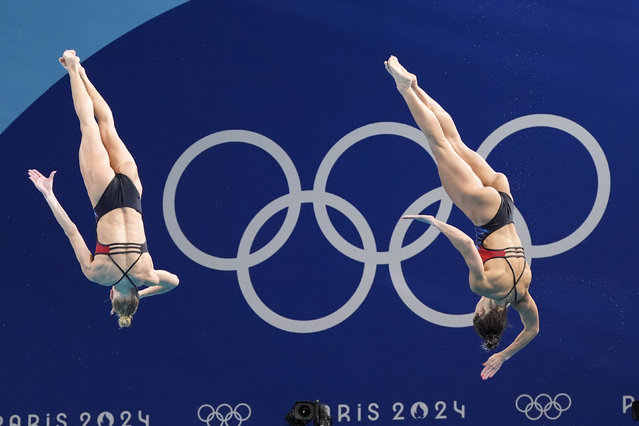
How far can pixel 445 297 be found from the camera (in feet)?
30.6

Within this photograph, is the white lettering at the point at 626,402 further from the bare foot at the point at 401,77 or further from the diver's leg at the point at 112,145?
the diver's leg at the point at 112,145

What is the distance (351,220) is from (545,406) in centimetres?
Answer: 250

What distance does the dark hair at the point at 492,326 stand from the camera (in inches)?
302

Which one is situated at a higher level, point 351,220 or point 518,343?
point 351,220

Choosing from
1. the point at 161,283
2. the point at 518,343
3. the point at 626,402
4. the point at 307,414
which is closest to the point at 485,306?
the point at 518,343

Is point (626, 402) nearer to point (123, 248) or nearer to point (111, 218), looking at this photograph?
point (123, 248)

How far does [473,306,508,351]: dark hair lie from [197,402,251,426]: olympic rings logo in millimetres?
2710

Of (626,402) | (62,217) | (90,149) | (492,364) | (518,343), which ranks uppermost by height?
(90,149)

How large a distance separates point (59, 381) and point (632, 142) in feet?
19.3

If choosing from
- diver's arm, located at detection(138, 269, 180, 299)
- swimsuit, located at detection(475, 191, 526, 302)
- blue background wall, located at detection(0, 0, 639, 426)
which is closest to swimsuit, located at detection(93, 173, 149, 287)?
diver's arm, located at detection(138, 269, 180, 299)

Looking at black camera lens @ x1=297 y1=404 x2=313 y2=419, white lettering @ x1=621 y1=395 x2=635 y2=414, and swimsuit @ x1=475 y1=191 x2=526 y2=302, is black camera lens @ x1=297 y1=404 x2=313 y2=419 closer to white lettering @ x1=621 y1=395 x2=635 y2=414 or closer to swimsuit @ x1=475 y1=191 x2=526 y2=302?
swimsuit @ x1=475 y1=191 x2=526 y2=302

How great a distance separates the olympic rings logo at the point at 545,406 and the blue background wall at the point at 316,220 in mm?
36

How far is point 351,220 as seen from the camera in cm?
941

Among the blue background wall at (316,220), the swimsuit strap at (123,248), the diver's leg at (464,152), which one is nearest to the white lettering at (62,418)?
the blue background wall at (316,220)
